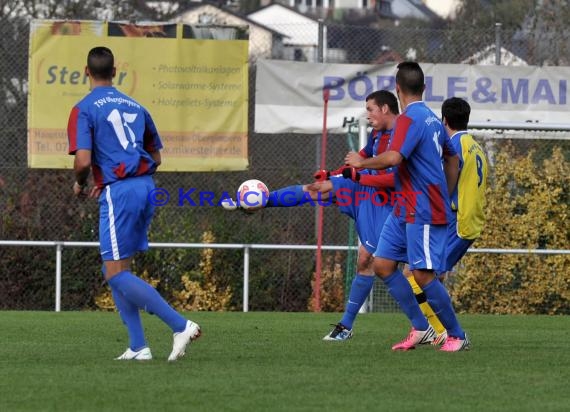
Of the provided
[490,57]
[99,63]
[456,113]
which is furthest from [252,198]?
[490,57]

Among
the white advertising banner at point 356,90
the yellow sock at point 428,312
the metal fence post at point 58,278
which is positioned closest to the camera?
the yellow sock at point 428,312

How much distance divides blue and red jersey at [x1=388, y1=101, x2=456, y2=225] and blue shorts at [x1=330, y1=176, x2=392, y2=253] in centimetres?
Result: 104

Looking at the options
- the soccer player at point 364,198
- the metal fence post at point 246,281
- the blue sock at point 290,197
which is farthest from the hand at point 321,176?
the metal fence post at point 246,281

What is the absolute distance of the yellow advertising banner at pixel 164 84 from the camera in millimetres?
15094

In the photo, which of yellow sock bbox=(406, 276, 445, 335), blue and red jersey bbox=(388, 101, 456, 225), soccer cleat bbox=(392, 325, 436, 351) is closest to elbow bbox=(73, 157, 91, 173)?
blue and red jersey bbox=(388, 101, 456, 225)

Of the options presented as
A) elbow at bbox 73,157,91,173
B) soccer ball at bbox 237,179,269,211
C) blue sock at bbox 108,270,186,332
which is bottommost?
blue sock at bbox 108,270,186,332

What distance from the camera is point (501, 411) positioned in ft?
19.1

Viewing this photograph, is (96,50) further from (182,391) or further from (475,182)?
(475,182)

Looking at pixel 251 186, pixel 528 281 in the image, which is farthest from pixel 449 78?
pixel 251 186

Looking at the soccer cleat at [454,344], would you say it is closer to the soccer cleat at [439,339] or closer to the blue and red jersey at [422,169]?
the soccer cleat at [439,339]

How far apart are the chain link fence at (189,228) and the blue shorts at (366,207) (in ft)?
15.8

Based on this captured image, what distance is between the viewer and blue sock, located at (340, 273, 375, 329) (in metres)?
9.89

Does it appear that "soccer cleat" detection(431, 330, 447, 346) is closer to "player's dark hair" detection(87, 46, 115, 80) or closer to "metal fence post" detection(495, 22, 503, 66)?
"player's dark hair" detection(87, 46, 115, 80)

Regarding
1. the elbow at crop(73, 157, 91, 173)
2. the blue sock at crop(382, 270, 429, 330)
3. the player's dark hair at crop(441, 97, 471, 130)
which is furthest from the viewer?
the player's dark hair at crop(441, 97, 471, 130)
